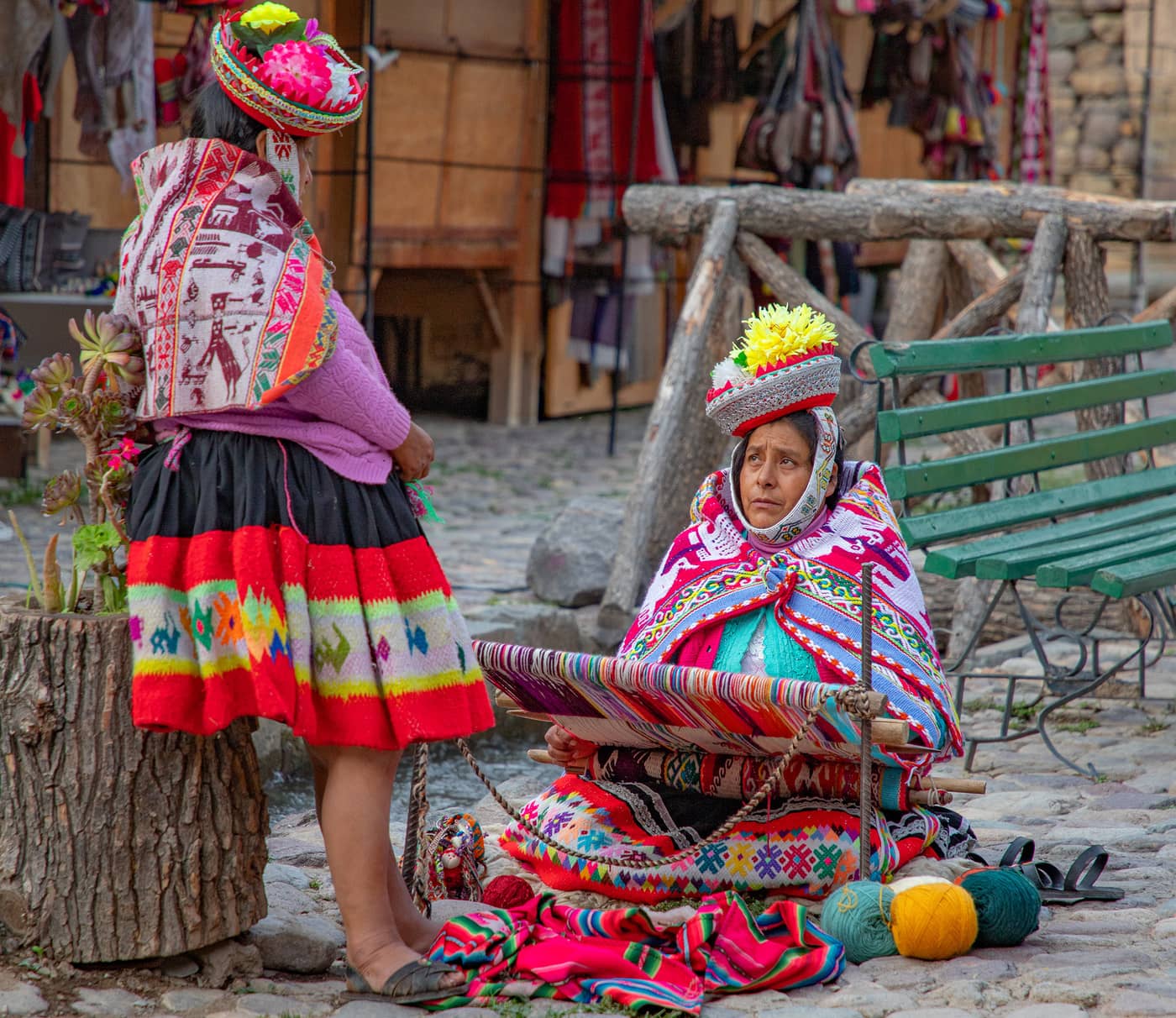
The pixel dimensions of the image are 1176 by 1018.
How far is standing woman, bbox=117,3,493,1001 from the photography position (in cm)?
261

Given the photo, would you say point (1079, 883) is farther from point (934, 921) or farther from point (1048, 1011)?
point (1048, 1011)

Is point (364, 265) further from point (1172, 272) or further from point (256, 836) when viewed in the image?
point (1172, 272)

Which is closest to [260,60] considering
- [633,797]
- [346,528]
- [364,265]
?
[346,528]

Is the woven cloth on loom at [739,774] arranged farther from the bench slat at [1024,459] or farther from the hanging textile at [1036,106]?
the hanging textile at [1036,106]

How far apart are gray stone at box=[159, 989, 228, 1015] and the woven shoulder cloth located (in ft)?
2.81

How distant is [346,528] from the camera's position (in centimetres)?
268

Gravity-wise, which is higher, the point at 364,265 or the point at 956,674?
the point at 364,265

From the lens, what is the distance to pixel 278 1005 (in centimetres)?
273

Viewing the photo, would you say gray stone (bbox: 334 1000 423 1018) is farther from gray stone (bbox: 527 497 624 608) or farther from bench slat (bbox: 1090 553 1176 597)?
gray stone (bbox: 527 497 624 608)

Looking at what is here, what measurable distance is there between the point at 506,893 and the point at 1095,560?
6.03 ft

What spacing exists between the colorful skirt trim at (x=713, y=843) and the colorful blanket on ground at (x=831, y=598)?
20cm

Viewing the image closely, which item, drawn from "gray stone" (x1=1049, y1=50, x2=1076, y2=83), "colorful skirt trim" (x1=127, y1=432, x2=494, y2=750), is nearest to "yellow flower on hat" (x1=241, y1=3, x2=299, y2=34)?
"colorful skirt trim" (x1=127, y1=432, x2=494, y2=750)

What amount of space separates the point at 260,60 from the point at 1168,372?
4016 millimetres

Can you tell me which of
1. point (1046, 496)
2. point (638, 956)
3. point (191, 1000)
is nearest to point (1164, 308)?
point (1046, 496)
